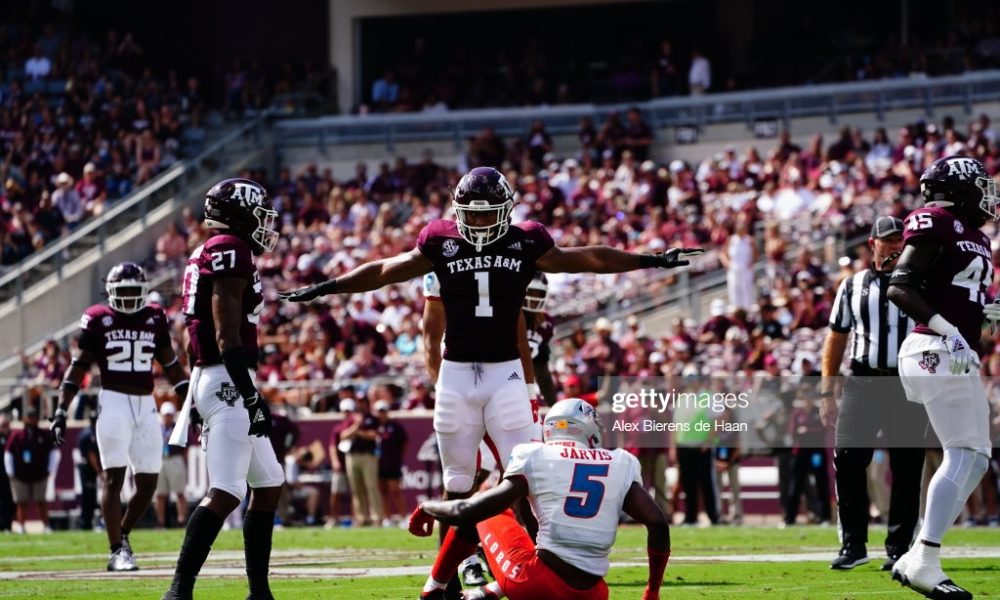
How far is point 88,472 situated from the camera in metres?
20.7

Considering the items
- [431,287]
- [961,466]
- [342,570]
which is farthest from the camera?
[342,570]

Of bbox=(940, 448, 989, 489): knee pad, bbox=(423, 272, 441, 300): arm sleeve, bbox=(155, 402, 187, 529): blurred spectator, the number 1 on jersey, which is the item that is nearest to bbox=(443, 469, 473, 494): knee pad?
the number 1 on jersey

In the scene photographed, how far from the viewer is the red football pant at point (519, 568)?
286 inches

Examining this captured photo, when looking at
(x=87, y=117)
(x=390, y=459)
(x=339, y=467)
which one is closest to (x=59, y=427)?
(x=390, y=459)

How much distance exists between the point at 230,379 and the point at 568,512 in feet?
6.78

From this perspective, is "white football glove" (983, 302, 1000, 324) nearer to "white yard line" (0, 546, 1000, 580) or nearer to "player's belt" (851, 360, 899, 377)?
"player's belt" (851, 360, 899, 377)

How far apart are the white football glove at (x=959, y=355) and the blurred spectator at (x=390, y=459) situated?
38.8 ft

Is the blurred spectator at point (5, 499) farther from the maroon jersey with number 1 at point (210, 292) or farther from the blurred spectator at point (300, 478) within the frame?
the maroon jersey with number 1 at point (210, 292)

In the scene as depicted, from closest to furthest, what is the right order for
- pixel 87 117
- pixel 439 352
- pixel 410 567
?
pixel 439 352
pixel 410 567
pixel 87 117

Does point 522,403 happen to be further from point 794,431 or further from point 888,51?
point 888,51

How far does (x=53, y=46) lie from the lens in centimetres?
3612

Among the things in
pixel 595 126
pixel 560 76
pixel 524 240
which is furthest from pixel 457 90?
pixel 524 240

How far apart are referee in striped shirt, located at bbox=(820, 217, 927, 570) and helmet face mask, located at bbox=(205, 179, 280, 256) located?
3886mm

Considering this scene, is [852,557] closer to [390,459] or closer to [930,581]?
[930,581]
